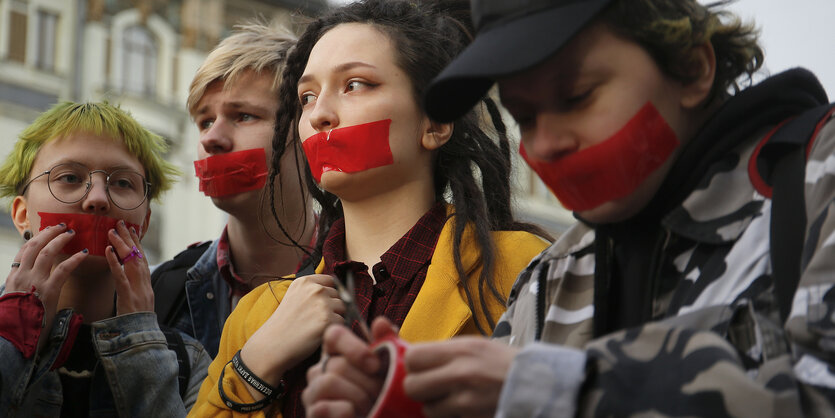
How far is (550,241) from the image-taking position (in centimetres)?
332

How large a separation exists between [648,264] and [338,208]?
1738 mm

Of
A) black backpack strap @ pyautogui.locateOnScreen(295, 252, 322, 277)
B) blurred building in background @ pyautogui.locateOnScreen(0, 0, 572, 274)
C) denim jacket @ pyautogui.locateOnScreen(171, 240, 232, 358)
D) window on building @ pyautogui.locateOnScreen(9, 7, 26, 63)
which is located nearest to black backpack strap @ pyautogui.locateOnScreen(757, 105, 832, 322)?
black backpack strap @ pyautogui.locateOnScreen(295, 252, 322, 277)

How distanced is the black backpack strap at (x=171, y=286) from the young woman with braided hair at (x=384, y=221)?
109 cm

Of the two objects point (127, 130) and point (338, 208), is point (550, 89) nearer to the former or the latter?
point (338, 208)

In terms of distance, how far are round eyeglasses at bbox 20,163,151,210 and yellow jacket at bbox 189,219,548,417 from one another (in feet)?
2.44

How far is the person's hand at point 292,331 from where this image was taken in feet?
9.44

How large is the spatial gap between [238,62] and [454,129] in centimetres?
139

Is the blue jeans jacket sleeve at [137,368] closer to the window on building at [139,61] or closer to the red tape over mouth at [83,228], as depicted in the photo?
the red tape over mouth at [83,228]

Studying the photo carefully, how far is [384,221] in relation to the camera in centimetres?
313

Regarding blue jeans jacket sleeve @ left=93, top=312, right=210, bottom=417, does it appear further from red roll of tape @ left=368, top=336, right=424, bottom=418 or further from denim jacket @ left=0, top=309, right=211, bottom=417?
red roll of tape @ left=368, top=336, right=424, bottom=418

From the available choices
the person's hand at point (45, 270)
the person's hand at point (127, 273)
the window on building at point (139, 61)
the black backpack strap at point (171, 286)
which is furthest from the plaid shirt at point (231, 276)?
the window on building at point (139, 61)

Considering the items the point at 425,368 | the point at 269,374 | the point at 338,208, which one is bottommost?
the point at 269,374

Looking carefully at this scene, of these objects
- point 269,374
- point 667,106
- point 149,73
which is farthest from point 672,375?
point 149,73

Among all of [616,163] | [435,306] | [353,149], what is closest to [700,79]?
[616,163]
